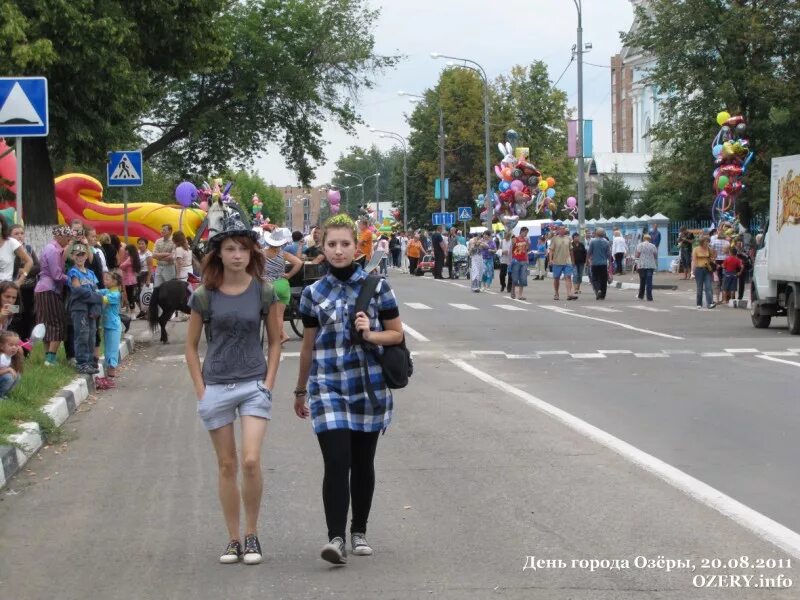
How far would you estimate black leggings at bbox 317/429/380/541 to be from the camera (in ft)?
20.8

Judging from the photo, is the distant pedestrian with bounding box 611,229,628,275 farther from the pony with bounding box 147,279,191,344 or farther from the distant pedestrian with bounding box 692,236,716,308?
the pony with bounding box 147,279,191,344

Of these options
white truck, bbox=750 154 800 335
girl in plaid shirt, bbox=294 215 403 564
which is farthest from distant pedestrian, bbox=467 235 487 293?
girl in plaid shirt, bbox=294 215 403 564

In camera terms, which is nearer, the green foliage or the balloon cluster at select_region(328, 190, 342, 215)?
the balloon cluster at select_region(328, 190, 342, 215)

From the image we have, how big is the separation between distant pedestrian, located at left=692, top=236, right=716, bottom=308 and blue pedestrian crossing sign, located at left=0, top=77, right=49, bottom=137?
17997 millimetres

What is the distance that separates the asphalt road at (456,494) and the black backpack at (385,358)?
2.87ft

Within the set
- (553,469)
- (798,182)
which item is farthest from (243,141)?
(553,469)

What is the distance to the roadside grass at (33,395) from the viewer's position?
10407 millimetres

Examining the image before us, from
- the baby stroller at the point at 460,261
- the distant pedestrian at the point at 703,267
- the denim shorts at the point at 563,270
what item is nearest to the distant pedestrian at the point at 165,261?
the distant pedestrian at the point at 703,267

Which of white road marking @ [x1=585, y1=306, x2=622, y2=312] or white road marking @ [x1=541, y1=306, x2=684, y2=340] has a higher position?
white road marking @ [x1=541, y1=306, x2=684, y2=340]

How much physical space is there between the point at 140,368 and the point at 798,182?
36.8ft

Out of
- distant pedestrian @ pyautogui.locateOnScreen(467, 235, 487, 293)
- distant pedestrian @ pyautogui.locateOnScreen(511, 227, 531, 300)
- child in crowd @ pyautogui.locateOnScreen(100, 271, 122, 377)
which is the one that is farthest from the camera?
distant pedestrian @ pyautogui.locateOnScreen(467, 235, 487, 293)

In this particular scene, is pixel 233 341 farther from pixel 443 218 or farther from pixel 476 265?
pixel 443 218

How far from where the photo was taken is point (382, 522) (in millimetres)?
7406

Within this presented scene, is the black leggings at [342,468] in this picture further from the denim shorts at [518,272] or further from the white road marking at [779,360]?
the denim shorts at [518,272]
